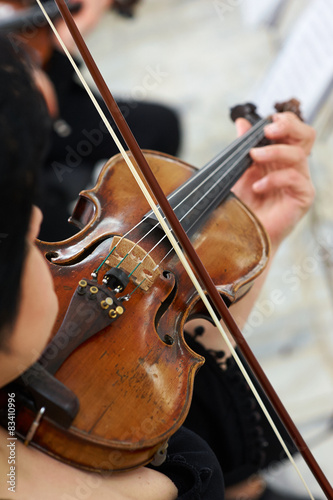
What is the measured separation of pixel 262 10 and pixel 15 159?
70.4 inches

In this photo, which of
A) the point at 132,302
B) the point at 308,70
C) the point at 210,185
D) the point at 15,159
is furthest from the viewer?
the point at 308,70

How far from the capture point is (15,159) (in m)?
0.36

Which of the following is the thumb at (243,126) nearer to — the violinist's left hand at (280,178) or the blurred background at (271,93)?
the violinist's left hand at (280,178)

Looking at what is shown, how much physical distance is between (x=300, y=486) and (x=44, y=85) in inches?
44.2

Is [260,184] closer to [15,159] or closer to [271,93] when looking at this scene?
[271,93]

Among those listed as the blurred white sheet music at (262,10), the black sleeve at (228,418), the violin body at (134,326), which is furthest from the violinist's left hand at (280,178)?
the blurred white sheet music at (262,10)

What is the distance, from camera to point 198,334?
765mm

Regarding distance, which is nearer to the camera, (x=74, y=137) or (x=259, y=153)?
(x=259, y=153)

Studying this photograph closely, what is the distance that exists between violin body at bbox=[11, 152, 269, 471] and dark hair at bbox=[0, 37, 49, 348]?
127 millimetres

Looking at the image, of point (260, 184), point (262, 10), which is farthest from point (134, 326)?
point (262, 10)

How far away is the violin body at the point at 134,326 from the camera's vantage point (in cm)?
48

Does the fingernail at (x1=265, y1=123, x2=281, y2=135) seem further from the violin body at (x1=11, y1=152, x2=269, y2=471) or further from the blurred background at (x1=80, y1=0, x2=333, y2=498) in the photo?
the blurred background at (x1=80, y1=0, x2=333, y2=498)

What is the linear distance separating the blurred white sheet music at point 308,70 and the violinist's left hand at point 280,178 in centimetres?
30

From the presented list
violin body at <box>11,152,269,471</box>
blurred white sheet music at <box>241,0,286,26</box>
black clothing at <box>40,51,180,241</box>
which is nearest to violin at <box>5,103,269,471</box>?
violin body at <box>11,152,269,471</box>
